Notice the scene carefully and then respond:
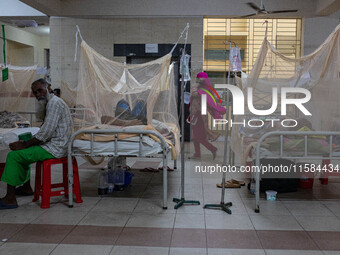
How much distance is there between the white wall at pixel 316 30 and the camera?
334 inches

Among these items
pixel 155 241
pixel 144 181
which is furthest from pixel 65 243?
pixel 144 181

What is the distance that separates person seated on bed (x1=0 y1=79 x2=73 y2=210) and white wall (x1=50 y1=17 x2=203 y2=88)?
4.88m

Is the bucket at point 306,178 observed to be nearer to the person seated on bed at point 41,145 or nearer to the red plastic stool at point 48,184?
the red plastic stool at point 48,184

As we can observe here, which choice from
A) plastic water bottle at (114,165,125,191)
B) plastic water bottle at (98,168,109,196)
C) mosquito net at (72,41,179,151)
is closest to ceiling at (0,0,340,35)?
mosquito net at (72,41,179,151)

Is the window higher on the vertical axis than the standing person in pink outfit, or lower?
higher

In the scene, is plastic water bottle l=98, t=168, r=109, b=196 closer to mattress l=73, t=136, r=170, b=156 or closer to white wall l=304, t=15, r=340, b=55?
mattress l=73, t=136, r=170, b=156

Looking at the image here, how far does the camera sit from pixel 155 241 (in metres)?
3.17

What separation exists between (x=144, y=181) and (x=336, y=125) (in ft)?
8.33

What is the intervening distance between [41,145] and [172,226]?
5.41 feet

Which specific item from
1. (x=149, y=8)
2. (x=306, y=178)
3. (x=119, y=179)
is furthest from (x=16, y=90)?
(x=306, y=178)

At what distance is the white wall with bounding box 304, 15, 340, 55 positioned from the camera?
849 centimetres

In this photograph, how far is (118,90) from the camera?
16.5 ft

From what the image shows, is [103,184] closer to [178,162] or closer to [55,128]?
[55,128]

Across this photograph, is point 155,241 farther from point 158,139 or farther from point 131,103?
point 131,103
